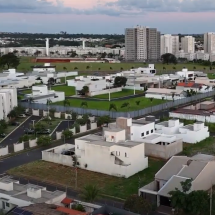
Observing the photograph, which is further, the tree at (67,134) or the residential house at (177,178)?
the tree at (67,134)

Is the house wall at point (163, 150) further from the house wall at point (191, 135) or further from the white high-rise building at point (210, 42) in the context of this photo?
the white high-rise building at point (210, 42)

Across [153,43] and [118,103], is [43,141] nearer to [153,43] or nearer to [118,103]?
[118,103]

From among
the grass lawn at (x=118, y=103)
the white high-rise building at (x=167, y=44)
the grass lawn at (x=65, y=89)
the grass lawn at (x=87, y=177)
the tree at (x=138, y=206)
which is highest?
the white high-rise building at (x=167, y=44)

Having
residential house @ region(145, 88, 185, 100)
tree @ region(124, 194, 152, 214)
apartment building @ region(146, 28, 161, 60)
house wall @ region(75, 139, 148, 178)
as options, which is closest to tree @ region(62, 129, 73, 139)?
house wall @ region(75, 139, 148, 178)

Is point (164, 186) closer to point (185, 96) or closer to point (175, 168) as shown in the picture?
point (175, 168)

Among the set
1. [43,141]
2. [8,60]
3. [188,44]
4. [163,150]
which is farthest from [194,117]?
[188,44]

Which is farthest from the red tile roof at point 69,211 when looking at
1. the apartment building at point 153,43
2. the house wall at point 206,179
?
the apartment building at point 153,43
